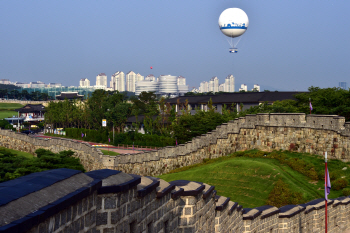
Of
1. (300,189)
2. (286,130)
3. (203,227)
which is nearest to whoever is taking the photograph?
(203,227)

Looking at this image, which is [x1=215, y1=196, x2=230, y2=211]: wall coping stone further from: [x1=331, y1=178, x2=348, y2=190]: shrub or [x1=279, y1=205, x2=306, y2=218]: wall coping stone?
[x1=331, y1=178, x2=348, y2=190]: shrub

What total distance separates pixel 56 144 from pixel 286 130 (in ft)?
91.3

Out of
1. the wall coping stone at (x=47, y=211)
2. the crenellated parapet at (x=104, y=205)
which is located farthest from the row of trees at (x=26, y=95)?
the wall coping stone at (x=47, y=211)

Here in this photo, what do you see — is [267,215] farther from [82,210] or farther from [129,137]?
[129,137]

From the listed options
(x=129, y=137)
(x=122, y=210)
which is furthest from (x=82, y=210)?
(x=129, y=137)

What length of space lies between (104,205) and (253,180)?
20584mm

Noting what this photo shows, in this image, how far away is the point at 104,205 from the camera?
5.64m

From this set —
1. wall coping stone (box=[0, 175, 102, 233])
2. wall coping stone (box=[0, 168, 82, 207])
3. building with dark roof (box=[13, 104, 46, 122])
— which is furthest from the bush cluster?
building with dark roof (box=[13, 104, 46, 122])

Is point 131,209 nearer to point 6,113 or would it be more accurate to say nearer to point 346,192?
point 346,192

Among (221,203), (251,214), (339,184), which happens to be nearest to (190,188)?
(221,203)

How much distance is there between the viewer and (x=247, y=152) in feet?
114

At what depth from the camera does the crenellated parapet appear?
13.6ft

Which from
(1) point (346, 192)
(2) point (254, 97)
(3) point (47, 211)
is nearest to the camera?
(3) point (47, 211)

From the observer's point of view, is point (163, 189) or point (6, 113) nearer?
point (163, 189)
